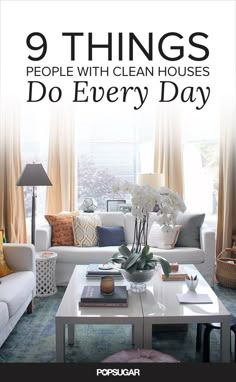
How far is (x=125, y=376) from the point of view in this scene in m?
1.27

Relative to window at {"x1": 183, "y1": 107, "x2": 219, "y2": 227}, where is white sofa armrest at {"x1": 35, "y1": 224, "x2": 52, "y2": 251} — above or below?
below

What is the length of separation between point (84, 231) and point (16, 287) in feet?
4.47

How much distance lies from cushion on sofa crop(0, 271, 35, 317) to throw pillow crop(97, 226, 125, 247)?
1.05 m

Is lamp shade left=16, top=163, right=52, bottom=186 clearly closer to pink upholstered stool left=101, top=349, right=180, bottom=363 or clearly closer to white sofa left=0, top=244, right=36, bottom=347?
white sofa left=0, top=244, right=36, bottom=347

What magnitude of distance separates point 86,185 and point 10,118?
1235mm

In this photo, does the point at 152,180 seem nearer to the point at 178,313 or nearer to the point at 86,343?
the point at 86,343

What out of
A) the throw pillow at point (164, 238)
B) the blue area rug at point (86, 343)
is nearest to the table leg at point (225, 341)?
the blue area rug at point (86, 343)

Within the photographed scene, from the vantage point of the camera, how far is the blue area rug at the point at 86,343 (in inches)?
88.1

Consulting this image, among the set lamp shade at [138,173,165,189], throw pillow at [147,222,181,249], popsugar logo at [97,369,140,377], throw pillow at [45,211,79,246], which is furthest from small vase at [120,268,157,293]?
lamp shade at [138,173,165,189]

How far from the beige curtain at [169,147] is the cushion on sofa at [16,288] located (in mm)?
2197

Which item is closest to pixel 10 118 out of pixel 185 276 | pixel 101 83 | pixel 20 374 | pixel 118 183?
pixel 101 83

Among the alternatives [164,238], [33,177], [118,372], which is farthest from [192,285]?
[33,177]

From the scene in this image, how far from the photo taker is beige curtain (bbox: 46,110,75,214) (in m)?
4.41

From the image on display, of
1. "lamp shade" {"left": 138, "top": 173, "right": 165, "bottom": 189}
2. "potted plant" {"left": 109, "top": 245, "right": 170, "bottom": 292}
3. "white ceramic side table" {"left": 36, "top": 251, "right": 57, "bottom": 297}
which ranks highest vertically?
"lamp shade" {"left": 138, "top": 173, "right": 165, "bottom": 189}
